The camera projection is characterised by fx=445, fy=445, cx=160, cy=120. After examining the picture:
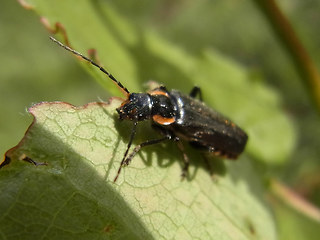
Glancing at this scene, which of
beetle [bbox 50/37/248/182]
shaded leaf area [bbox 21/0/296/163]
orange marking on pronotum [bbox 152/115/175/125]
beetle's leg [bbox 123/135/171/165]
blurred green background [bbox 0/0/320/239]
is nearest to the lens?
beetle's leg [bbox 123/135/171/165]

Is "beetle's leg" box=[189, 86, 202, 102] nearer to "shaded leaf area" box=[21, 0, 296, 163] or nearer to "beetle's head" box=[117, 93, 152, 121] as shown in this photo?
"shaded leaf area" box=[21, 0, 296, 163]

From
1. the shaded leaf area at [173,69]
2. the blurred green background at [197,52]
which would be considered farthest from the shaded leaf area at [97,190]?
the blurred green background at [197,52]

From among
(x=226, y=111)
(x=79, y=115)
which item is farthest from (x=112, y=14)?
(x=79, y=115)

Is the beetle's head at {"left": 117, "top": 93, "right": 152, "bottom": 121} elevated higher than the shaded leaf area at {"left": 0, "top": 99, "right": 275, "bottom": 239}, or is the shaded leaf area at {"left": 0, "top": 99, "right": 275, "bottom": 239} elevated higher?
the beetle's head at {"left": 117, "top": 93, "right": 152, "bottom": 121}

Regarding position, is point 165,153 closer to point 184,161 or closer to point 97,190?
point 184,161

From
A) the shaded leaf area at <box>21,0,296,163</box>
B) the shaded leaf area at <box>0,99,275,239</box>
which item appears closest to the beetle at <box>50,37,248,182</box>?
the shaded leaf area at <box>0,99,275,239</box>

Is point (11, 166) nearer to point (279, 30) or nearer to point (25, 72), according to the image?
point (279, 30)
